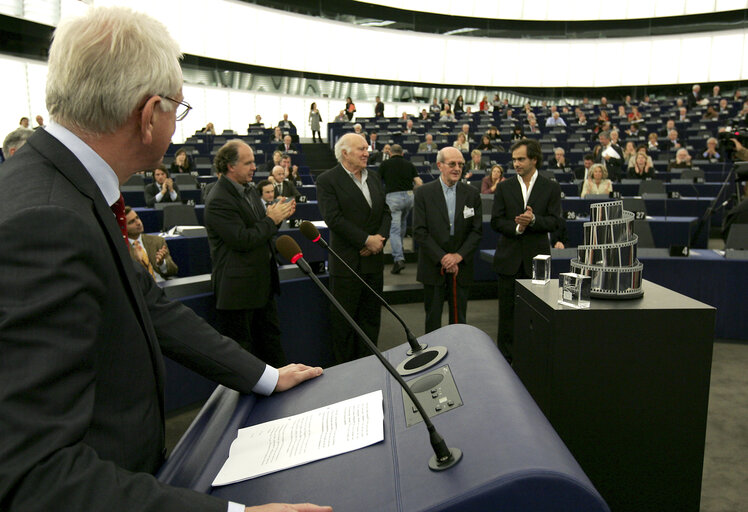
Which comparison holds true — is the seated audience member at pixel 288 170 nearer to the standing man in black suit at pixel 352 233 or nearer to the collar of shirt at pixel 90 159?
the standing man in black suit at pixel 352 233

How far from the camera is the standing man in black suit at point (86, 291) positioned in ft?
2.01

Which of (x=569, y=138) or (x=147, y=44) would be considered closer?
(x=147, y=44)

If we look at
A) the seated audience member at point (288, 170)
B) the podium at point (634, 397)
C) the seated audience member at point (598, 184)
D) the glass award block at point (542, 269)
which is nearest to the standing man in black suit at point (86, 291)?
the podium at point (634, 397)

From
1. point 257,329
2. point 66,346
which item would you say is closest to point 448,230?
point 257,329

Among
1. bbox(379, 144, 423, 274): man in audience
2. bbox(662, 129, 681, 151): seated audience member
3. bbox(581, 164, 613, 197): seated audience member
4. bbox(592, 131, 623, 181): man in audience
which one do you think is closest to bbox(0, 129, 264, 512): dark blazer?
bbox(379, 144, 423, 274): man in audience

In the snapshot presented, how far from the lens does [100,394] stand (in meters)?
0.80

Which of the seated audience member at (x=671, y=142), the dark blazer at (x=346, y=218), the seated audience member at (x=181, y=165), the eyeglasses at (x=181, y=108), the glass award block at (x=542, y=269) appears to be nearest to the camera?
the eyeglasses at (x=181, y=108)

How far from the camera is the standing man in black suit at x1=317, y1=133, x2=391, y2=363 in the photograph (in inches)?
140

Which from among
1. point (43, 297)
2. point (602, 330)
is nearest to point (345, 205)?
point (602, 330)

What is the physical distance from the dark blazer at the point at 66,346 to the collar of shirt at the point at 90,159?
0.08ft

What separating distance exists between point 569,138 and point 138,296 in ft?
50.2

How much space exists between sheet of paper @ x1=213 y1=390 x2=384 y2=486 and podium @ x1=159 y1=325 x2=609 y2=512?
2 cm

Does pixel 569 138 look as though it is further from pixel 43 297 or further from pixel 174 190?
pixel 43 297

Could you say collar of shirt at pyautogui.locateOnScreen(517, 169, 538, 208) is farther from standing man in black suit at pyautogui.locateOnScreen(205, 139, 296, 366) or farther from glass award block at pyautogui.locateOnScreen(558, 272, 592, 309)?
glass award block at pyautogui.locateOnScreen(558, 272, 592, 309)
